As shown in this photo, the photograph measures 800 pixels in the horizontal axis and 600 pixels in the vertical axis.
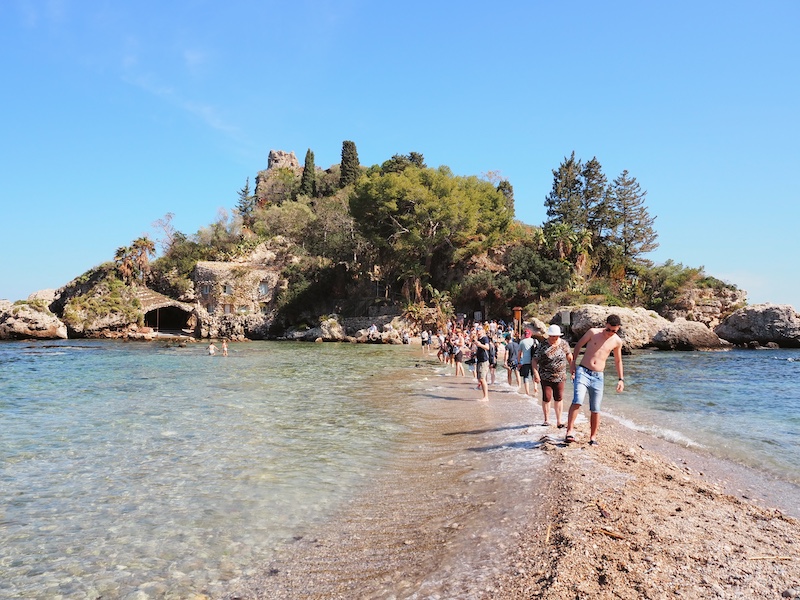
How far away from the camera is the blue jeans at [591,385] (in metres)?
7.14

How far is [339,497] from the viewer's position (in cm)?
591

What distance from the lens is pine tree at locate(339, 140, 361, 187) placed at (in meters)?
70.6

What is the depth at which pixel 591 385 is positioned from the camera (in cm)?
721

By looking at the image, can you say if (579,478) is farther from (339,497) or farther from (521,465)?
(339,497)

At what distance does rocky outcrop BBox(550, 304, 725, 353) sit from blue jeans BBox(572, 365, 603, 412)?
1012 inches

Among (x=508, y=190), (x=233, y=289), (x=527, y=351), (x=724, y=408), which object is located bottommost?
(x=724, y=408)

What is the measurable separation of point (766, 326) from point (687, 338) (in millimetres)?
6716

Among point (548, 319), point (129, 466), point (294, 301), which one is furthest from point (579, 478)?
point (294, 301)

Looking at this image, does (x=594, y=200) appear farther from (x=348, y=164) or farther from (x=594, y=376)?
(x=594, y=376)

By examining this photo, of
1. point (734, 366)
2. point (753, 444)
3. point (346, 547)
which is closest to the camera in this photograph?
point (346, 547)

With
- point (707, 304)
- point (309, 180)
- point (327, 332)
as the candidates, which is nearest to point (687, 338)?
point (707, 304)

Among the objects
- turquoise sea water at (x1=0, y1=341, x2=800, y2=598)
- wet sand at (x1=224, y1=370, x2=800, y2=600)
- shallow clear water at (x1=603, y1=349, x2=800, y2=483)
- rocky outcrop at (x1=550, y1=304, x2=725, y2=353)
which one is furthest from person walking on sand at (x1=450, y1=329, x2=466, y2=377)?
rocky outcrop at (x1=550, y1=304, x2=725, y2=353)

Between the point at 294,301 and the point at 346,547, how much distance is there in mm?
45056

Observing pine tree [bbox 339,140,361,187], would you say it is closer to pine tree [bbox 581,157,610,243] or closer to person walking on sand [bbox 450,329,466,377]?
pine tree [bbox 581,157,610,243]
